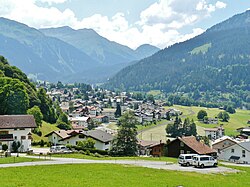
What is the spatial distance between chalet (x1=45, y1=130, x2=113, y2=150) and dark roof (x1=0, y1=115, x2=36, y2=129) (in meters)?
17.2

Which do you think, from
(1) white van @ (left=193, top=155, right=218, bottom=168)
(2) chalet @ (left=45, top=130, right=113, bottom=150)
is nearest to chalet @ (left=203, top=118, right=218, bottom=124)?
(2) chalet @ (left=45, top=130, right=113, bottom=150)

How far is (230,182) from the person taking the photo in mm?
34781

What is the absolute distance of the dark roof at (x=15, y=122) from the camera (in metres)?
61.3

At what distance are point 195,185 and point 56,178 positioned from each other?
11562mm

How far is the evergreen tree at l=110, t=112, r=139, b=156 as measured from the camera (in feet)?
210

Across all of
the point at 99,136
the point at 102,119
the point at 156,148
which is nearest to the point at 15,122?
the point at 99,136

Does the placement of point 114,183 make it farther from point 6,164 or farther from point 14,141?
point 14,141

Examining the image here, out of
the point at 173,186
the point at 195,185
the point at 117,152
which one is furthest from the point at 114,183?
the point at 117,152

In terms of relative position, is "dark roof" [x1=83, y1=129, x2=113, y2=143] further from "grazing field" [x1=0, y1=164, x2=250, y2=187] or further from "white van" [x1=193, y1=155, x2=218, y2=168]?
"grazing field" [x1=0, y1=164, x2=250, y2=187]

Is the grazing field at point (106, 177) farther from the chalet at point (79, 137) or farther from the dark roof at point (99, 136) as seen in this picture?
the dark roof at point (99, 136)

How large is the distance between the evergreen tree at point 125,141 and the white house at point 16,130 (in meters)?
14.6

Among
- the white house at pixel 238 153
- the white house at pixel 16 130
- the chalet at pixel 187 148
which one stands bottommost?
the white house at pixel 238 153

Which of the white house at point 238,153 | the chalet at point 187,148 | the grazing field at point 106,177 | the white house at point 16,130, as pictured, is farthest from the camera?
the white house at point 238,153

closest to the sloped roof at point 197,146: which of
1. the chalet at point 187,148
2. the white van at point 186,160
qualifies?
the chalet at point 187,148
